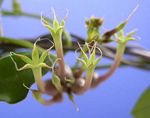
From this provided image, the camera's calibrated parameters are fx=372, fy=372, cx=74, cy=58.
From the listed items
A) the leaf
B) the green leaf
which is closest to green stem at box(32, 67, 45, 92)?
the green leaf

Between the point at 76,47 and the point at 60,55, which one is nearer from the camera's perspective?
the point at 60,55

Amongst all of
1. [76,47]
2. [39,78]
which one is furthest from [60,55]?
[76,47]

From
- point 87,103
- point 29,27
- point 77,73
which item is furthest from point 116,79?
point 77,73

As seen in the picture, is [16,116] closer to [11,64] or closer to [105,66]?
[105,66]

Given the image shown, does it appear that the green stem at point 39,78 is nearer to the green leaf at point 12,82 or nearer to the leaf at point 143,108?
the green leaf at point 12,82

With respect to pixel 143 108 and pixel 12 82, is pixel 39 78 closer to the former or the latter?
pixel 12 82

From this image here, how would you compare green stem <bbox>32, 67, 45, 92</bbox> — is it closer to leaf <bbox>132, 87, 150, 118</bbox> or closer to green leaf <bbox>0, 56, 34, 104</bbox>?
green leaf <bbox>0, 56, 34, 104</bbox>
